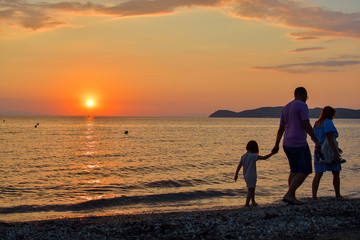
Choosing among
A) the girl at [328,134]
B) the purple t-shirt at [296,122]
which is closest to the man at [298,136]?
the purple t-shirt at [296,122]

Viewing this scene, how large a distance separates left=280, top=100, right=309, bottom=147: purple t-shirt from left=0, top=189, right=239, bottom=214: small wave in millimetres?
6011

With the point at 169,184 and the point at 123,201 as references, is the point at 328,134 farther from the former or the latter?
the point at 169,184

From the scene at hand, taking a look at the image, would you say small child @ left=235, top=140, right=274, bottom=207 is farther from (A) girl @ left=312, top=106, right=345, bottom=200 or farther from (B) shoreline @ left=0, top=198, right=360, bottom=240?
(A) girl @ left=312, top=106, right=345, bottom=200

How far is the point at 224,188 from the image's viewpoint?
1524 cm

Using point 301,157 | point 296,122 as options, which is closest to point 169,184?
point 301,157

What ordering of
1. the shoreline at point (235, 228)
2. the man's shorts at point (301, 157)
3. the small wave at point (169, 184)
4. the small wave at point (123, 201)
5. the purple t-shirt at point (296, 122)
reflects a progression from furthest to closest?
the small wave at point (169, 184), the small wave at point (123, 201), the man's shorts at point (301, 157), the purple t-shirt at point (296, 122), the shoreline at point (235, 228)

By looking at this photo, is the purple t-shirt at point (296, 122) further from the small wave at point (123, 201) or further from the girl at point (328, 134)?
the small wave at point (123, 201)

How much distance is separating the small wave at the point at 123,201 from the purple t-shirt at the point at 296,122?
6011 mm

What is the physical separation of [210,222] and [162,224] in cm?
104

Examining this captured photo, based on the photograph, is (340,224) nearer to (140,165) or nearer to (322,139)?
(322,139)

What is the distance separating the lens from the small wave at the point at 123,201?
12.1m

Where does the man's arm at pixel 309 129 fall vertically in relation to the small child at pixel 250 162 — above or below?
above

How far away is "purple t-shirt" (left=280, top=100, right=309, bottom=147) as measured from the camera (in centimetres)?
832

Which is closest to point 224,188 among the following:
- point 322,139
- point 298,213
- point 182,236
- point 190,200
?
point 190,200
